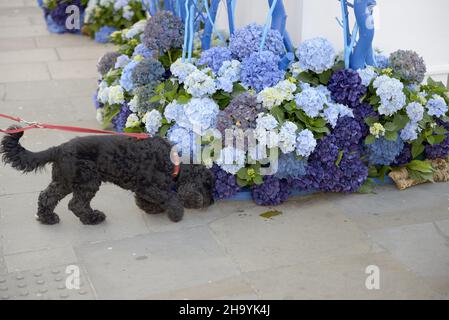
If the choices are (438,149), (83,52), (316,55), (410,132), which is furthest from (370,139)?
(83,52)

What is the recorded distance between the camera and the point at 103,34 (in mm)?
10305

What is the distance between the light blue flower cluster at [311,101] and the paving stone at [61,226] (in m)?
1.54

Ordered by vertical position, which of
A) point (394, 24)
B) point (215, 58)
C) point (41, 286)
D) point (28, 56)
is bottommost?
point (41, 286)

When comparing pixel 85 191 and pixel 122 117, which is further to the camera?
pixel 122 117

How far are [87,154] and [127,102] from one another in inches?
66.8

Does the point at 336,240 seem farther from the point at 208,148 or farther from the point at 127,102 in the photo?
the point at 127,102

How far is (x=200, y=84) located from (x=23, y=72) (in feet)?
15.4

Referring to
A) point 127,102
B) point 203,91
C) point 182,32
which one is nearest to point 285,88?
point 203,91

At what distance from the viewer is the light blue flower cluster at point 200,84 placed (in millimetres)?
4949

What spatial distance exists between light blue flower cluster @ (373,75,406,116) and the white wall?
Result: 2.80 feet

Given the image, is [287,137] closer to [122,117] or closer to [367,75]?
[367,75]

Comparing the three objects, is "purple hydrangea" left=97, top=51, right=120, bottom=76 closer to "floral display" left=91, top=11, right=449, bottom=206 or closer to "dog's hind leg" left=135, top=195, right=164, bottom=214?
"floral display" left=91, top=11, right=449, bottom=206

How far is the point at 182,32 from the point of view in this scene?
573 centimetres
